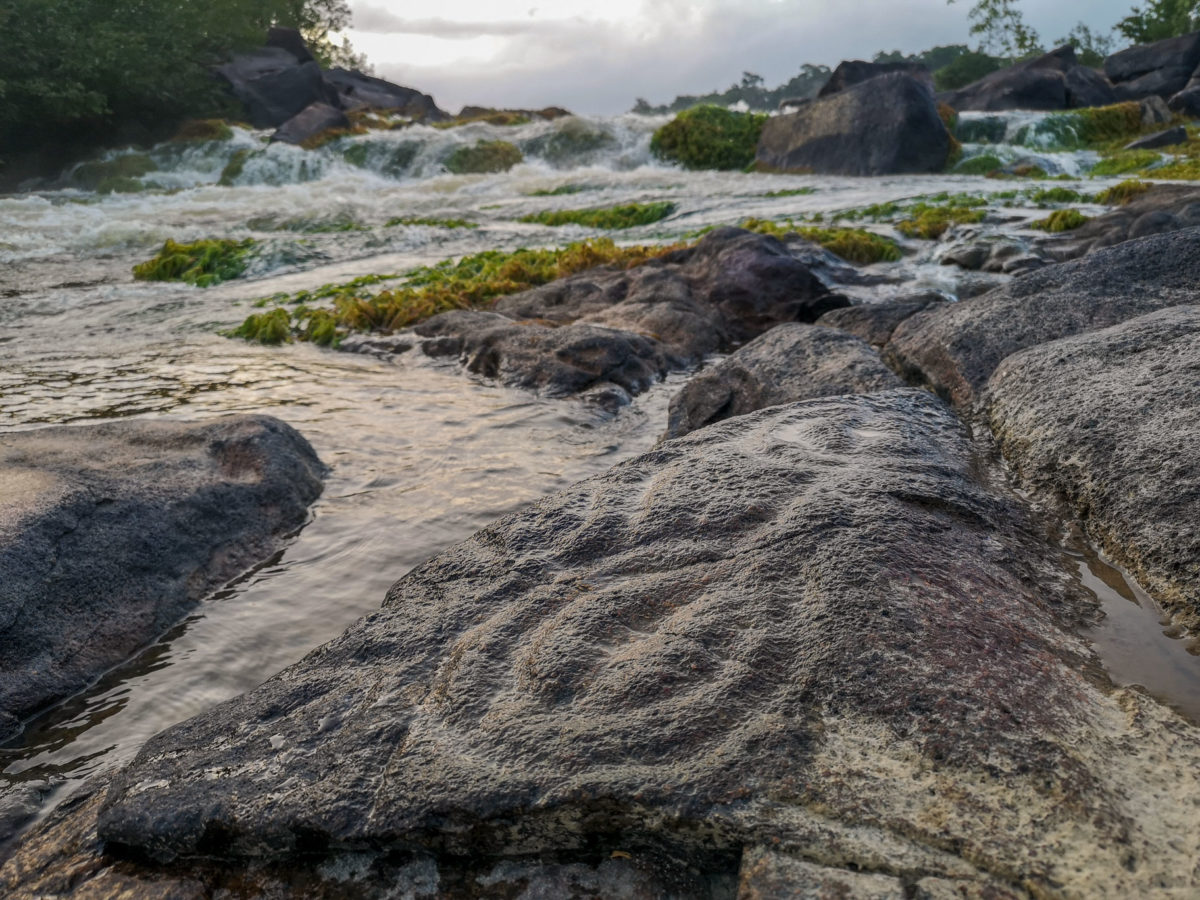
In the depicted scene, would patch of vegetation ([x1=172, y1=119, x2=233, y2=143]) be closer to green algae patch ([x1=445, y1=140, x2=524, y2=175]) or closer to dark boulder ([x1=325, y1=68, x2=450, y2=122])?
dark boulder ([x1=325, y1=68, x2=450, y2=122])

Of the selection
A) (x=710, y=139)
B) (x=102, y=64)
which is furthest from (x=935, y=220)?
(x=102, y=64)

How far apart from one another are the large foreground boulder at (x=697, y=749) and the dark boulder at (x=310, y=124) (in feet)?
104

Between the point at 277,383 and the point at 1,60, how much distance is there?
1106 inches

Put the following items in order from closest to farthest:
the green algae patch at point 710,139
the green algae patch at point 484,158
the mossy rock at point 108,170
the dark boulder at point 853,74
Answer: the dark boulder at point 853,74 < the green algae patch at point 710,139 < the mossy rock at point 108,170 < the green algae patch at point 484,158

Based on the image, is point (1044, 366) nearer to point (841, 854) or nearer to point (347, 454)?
point (841, 854)

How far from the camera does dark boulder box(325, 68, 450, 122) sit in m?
39.5

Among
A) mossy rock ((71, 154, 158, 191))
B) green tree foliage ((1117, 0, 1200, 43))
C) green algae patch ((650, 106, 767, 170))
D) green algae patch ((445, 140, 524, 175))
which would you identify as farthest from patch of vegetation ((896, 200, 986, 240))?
green tree foliage ((1117, 0, 1200, 43))

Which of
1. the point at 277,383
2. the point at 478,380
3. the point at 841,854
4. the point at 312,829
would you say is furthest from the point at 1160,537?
the point at 277,383

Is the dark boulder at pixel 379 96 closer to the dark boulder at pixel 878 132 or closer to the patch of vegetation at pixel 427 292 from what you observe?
the dark boulder at pixel 878 132

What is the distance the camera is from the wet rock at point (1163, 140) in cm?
2075

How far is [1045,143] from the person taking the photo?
80.9ft

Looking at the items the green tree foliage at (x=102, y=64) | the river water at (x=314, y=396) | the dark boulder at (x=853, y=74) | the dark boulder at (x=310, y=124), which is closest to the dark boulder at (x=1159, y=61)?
the dark boulder at (x=853, y=74)

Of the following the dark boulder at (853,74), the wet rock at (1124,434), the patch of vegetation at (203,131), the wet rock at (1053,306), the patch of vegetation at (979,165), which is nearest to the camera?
the wet rock at (1124,434)

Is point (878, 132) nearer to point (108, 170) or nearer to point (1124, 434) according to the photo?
point (1124, 434)
